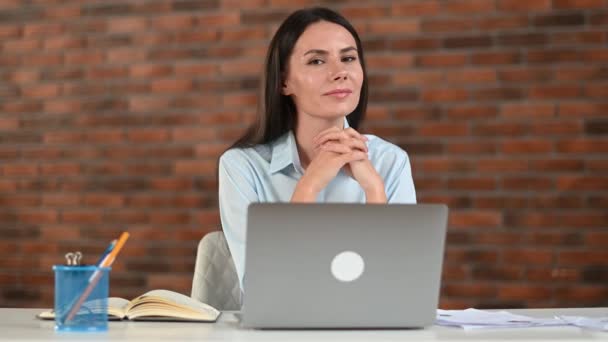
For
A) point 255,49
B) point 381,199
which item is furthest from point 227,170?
point 255,49

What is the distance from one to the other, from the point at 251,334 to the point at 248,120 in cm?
234

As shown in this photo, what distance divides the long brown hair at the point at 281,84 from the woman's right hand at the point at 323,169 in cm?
37

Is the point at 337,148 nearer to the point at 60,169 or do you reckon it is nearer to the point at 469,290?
the point at 469,290

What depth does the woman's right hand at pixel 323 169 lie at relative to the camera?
2.07 meters

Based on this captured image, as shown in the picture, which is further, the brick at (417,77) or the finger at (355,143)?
the brick at (417,77)

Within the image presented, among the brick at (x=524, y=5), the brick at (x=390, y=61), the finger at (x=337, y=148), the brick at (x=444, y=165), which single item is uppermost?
the brick at (x=524, y=5)

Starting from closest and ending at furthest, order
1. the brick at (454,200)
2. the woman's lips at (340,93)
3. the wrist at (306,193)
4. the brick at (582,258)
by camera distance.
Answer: the wrist at (306,193)
the woman's lips at (340,93)
the brick at (582,258)
the brick at (454,200)

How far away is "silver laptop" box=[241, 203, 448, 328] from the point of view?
1375 mm

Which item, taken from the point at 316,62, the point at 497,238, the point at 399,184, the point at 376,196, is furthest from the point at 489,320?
the point at 497,238

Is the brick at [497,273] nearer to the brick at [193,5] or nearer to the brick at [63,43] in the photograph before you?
the brick at [193,5]

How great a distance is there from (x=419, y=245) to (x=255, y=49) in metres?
2.39

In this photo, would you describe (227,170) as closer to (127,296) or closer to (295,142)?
(295,142)

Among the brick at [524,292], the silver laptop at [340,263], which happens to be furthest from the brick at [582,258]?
the silver laptop at [340,263]

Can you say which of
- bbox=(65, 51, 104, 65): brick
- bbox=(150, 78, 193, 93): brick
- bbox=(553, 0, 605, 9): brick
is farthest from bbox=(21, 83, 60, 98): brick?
bbox=(553, 0, 605, 9): brick
